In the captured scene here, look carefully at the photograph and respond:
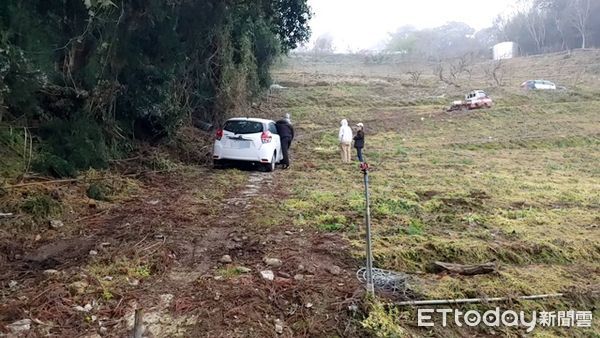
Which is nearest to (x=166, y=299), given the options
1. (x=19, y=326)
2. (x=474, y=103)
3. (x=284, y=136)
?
(x=19, y=326)

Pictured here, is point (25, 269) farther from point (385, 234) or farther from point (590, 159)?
point (590, 159)

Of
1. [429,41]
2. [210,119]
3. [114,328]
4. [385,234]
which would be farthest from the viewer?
[429,41]

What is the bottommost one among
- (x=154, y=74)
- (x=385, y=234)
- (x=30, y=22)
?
(x=385, y=234)

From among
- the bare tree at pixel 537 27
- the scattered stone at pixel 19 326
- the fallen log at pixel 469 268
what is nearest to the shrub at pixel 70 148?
the scattered stone at pixel 19 326

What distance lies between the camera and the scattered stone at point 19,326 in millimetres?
3844

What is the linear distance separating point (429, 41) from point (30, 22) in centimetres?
8852

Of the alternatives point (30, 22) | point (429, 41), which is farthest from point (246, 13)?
point (429, 41)

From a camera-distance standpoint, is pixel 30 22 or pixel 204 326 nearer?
pixel 204 326

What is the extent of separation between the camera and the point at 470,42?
90.1 meters

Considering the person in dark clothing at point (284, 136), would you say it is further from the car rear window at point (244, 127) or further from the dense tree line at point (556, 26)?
the dense tree line at point (556, 26)

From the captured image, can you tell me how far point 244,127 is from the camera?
486 inches

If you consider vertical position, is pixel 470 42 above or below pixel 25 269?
above

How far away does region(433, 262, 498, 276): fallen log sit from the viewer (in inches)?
219

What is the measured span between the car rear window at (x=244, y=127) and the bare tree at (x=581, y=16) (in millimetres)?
63967
